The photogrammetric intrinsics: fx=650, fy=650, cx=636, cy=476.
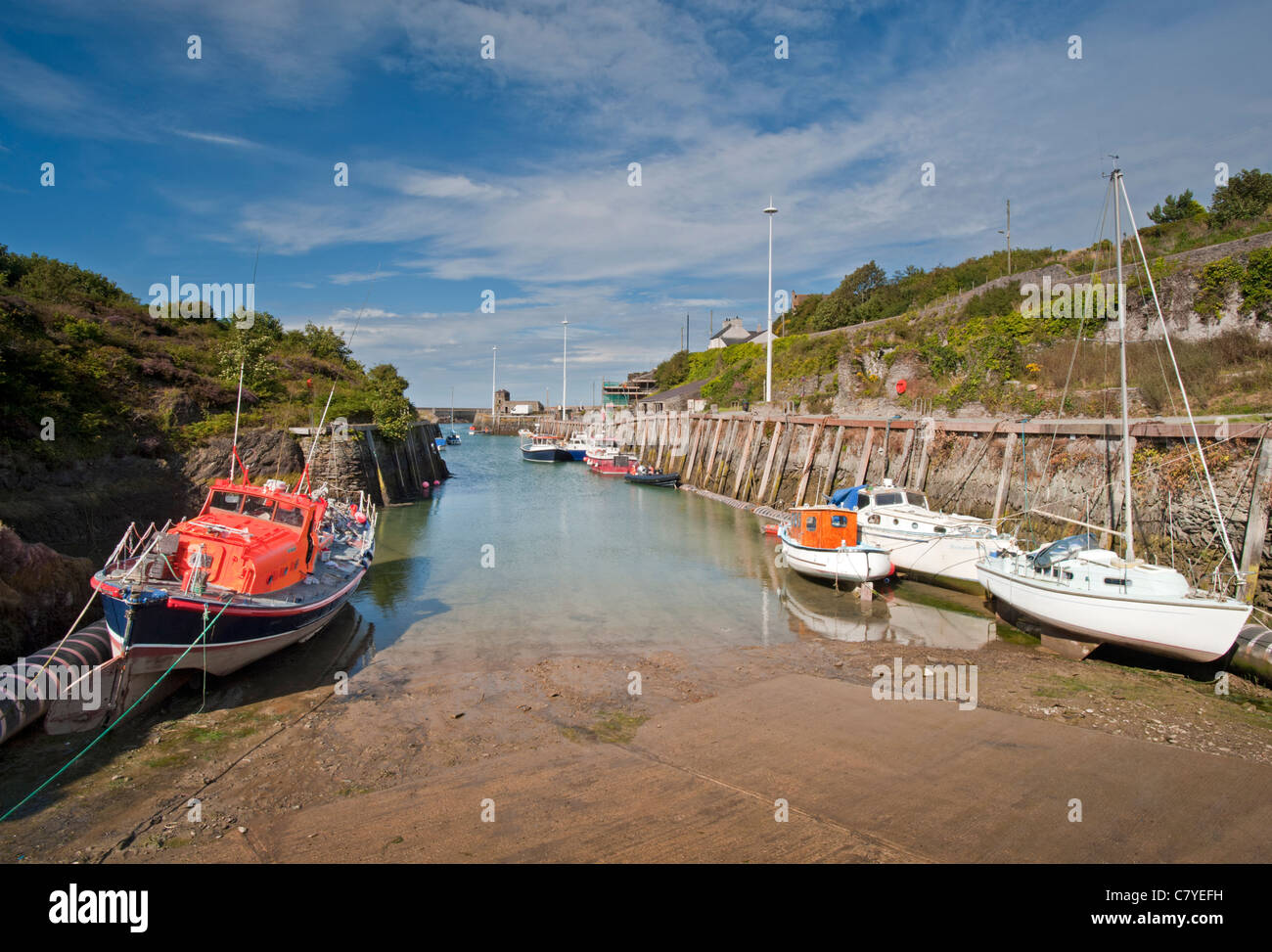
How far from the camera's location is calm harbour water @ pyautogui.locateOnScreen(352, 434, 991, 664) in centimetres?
1529

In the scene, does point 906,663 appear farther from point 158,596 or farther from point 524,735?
point 158,596

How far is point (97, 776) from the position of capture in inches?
329

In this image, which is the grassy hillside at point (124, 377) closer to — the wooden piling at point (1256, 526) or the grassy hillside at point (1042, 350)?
the wooden piling at point (1256, 526)

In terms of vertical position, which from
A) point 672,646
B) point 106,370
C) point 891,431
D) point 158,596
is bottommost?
point 672,646

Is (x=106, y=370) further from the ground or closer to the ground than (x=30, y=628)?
further from the ground

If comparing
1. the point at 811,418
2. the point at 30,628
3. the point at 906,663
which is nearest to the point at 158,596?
the point at 30,628

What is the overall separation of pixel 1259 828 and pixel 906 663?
633 centimetres

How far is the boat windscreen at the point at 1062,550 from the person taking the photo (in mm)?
14012

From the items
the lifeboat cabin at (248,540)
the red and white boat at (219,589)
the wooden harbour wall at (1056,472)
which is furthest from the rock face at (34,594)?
the wooden harbour wall at (1056,472)

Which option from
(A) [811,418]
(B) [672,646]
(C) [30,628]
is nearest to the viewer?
(C) [30,628]

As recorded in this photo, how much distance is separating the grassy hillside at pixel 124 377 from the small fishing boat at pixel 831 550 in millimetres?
21300

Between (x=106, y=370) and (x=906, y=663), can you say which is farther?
(x=106, y=370)

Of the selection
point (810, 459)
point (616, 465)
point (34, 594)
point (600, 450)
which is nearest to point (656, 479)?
point (616, 465)

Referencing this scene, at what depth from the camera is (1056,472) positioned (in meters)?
20.5
